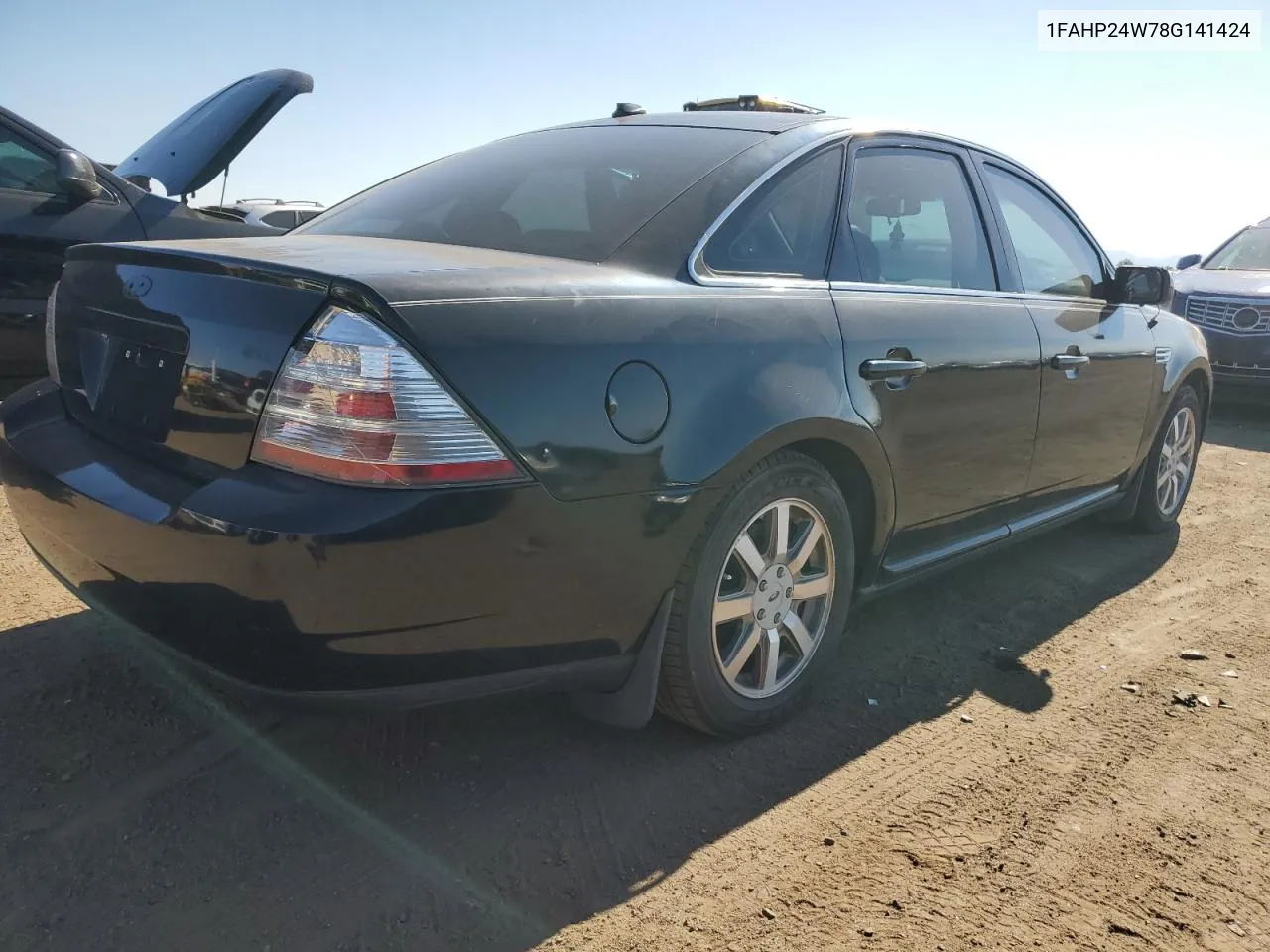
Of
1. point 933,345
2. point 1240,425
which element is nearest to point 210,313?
point 933,345

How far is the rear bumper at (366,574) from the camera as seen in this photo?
1874 mm

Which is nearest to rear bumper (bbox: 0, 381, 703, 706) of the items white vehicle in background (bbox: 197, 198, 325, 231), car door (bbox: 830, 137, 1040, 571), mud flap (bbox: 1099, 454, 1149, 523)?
car door (bbox: 830, 137, 1040, 571)

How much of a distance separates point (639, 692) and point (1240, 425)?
26.3 ft

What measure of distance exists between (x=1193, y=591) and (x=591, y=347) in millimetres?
3236

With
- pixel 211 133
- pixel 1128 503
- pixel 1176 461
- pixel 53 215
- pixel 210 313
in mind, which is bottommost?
pixel 1128 503

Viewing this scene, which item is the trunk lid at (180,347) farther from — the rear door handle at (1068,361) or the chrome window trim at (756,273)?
the rear door handle at (1068,361)

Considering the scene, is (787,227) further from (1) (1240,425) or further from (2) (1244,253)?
(2) (1244,253)

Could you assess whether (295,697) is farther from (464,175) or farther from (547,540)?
(464,175)

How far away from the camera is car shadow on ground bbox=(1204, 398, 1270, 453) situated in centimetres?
773

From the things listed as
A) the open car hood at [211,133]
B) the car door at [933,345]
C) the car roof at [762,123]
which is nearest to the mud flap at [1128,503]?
the car door at [933,345]

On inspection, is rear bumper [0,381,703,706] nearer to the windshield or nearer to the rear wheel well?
the rear wheel well

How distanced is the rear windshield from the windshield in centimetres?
881

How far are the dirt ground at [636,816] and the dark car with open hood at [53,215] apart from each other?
5.79ft

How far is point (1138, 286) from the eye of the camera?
4.26 m
